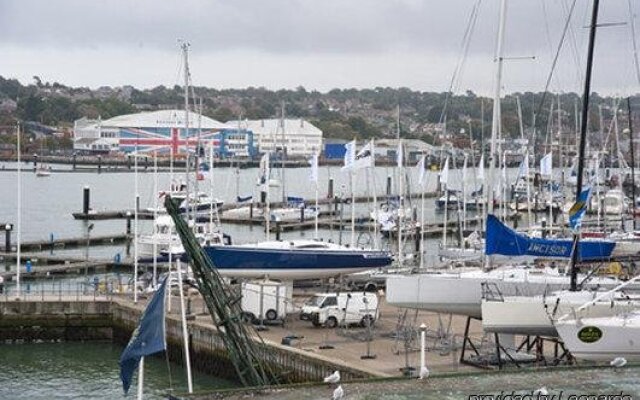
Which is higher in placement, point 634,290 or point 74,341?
point 634,290

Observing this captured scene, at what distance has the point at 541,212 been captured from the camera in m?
101

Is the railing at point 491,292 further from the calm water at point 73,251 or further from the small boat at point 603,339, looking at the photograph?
the calm water at point 73,251

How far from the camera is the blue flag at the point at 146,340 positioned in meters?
19.9

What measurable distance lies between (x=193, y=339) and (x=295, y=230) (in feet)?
179

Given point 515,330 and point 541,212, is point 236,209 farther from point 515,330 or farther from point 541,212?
point 515,330

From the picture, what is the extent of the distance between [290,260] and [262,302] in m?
6.14

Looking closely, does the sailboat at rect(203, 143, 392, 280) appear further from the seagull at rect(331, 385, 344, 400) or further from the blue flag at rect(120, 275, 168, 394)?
the seagull at rect(331, 385, 344, 400)

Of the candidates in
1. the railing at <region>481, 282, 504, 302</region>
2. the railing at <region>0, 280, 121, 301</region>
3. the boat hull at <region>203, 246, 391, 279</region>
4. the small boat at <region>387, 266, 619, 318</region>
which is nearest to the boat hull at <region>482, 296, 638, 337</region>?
the railing at <region>481, 282, 504, 302</region>

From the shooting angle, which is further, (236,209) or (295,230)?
(236,209)

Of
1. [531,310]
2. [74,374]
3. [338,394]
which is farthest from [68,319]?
[338,394]

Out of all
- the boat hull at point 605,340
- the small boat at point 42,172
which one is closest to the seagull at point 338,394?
the boat hull at point 605,340

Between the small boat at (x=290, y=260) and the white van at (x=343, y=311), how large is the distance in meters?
5.69

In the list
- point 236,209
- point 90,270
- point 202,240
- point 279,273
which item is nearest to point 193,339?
point 279,273

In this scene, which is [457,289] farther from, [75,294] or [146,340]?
[75,294]
